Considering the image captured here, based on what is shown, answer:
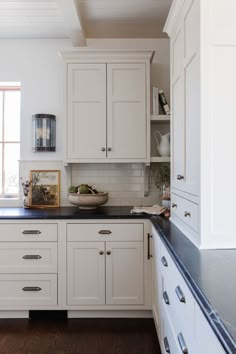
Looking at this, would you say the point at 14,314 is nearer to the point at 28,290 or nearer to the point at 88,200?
the point at 28,290

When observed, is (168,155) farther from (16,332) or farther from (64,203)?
(16,332)

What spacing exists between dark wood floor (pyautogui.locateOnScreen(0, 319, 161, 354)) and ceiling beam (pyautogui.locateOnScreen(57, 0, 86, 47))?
2.43 m

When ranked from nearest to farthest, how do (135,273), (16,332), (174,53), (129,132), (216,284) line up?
(216,284) < (174,53) < (16,332) < (135,273) < (129,132)

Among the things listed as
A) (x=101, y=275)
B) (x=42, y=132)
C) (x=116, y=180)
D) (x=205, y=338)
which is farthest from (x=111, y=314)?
(x=205, y=338)

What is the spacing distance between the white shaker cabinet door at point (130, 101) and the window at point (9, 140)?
112 centimetres

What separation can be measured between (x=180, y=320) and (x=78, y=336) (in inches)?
53.0

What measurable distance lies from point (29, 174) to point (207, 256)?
232 centimetres

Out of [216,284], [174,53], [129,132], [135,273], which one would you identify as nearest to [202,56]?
[174,53]

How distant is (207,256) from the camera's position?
5.07 ft

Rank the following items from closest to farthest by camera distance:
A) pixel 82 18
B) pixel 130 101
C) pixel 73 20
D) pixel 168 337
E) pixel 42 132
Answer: pixel 168 337
pixel 73 20
pixel 82 18
pixel 130 101
pixel 42 132

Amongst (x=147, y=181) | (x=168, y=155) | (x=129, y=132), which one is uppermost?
(x=129, y=132)

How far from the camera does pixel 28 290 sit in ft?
9.28

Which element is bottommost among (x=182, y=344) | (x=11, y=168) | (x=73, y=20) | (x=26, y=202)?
(x=182, y=344)

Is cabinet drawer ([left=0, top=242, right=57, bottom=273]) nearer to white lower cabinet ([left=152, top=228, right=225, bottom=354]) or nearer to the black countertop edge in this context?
white lower cabinet ([left=152, top=228, right=225, bottom=354])
